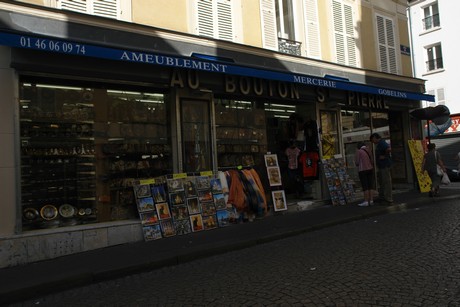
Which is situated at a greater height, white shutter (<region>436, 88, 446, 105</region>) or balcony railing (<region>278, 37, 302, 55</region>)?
white shutter (<region>436, 88, 446, 105</region>)

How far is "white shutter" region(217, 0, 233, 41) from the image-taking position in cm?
930

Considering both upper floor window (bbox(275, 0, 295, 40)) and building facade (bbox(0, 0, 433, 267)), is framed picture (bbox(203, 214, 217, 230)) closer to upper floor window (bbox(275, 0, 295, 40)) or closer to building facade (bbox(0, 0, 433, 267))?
building facade (bbox(0, 0, 433, 267))

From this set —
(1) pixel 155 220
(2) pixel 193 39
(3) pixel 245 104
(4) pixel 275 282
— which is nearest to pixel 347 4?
(3) pixel 245 104

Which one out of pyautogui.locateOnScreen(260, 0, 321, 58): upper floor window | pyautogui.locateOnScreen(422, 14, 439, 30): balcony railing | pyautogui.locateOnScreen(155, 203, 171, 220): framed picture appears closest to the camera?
pyautogui.locateOnScreen(155, 203, 171, 220): framed picture

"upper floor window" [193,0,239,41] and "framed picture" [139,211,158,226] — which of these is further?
"upper floor window" [193,0,239,41]

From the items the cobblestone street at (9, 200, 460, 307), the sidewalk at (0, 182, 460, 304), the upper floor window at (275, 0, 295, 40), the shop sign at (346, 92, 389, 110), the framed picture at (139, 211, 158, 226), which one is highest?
the upper floor window at (275, 0, 295, 40)

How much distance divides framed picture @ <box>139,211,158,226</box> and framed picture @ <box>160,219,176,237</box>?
0.16 meters

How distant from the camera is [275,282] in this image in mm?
4758

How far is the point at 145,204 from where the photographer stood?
25.3 ft

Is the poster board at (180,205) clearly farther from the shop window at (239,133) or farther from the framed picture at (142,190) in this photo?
the shop window at (239,133)

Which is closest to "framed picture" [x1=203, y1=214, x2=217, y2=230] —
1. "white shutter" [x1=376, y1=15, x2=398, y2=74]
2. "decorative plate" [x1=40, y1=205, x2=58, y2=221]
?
"decorative plate" [x1=40, y1=205, x2=58, y2=221]

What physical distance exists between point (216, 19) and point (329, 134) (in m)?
4.57

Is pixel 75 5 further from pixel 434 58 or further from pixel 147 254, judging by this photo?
pixel 434 58

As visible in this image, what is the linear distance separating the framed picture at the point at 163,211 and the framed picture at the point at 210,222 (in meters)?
0.81
